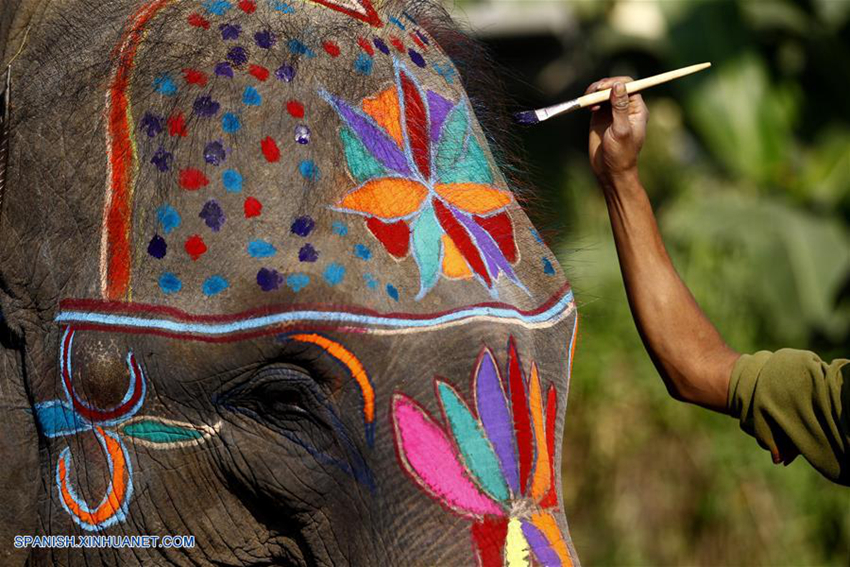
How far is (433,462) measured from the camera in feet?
5.06

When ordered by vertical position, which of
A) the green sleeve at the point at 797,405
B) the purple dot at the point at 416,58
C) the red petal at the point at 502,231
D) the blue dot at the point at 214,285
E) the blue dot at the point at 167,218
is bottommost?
the green sleeve at the point at 797,405

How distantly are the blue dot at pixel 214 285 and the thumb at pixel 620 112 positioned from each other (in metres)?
0.88

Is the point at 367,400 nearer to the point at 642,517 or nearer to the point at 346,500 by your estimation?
the point at 346,500

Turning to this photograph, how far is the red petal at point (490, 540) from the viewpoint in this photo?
4.91 ft

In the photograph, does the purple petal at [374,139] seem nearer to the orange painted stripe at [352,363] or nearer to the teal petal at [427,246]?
the teal petal at [427,246]

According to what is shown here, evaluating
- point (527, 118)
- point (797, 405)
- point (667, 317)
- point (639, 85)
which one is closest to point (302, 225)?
point (527, 118)

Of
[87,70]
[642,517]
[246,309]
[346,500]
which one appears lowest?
[642,517]

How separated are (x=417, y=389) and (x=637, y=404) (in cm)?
450

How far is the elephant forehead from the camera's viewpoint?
1.60m

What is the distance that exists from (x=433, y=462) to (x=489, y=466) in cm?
7

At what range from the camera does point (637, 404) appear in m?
5.92

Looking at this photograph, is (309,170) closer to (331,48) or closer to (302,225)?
(302,225)

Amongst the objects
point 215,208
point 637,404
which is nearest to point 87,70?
point 215,208

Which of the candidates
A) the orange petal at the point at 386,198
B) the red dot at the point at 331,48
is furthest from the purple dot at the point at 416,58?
the orange petal at the point at 386,198
